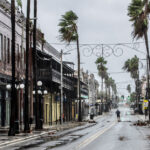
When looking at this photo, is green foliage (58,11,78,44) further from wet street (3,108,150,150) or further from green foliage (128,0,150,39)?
wet street (3,108,150,150)

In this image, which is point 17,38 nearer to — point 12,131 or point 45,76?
point 45,76

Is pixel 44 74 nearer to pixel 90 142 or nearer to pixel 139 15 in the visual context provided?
pixel 139 15

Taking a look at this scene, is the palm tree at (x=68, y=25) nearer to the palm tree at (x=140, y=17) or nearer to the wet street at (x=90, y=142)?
the palm tree at (x=140, y=17)

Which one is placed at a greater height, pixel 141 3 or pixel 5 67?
pixel 141 3

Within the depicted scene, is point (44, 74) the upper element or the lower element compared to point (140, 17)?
lower

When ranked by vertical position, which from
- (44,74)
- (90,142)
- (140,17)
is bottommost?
(90,142)

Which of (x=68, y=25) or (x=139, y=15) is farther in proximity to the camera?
(x=68, y=25)

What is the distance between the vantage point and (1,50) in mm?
41094

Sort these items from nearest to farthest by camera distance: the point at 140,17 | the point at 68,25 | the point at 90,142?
the point at 90,142
the point at 140,17
the point at 68,25

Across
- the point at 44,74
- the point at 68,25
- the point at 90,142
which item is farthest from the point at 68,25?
the point at 90,142

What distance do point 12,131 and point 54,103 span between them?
3908 centimetres

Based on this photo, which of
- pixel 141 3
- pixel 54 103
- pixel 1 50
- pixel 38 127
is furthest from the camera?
pixel 54 103

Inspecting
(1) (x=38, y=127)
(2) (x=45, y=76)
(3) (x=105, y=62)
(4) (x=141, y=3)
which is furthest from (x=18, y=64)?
(3) (x=105, y=62)

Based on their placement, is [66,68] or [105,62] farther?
[105,62]
